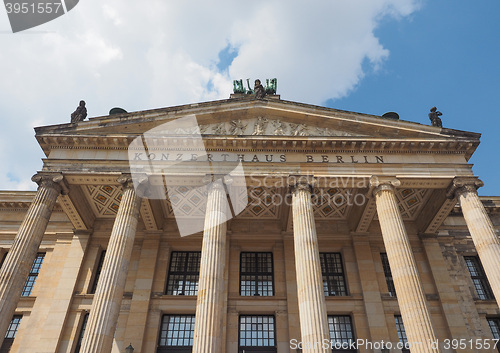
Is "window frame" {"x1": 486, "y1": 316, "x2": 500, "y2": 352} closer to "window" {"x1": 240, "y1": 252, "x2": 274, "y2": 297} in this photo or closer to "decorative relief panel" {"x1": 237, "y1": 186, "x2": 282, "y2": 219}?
"window" {"x1": 240, "y1": 252, "x2": 274, "y2": 297}

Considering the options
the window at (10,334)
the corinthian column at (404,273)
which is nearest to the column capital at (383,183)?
the corinthian column at (404,273)

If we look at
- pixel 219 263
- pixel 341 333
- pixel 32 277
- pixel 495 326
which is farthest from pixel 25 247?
pixel 495 326

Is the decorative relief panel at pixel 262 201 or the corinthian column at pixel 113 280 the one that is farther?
the decorative relief panel at pixel 262 201

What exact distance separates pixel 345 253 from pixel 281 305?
572cm

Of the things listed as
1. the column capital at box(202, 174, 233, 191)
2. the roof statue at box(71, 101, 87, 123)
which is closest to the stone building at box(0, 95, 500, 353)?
the column capital at box(202, 174, 233, 191)

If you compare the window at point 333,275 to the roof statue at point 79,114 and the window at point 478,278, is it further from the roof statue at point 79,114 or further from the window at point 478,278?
the roof statue at point 79,114

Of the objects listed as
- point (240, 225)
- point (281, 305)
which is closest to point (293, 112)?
point (240, 225)

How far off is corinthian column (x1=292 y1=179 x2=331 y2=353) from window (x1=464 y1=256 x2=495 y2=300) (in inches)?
532

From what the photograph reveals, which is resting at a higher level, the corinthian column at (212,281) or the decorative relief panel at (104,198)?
the decorative relief panel at (104,198)

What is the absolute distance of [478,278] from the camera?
25.3 metres

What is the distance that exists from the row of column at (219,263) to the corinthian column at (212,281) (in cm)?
4

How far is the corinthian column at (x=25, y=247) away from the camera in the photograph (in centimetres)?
1728

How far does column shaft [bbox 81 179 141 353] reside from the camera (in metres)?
15.9

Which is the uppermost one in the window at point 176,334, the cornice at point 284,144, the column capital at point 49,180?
the cornice at point 284,144
